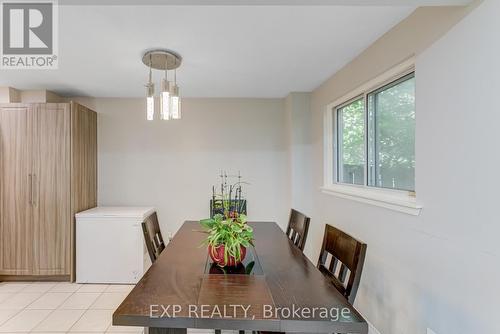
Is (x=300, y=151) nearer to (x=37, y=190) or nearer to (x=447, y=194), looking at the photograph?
(x=447, y=194)

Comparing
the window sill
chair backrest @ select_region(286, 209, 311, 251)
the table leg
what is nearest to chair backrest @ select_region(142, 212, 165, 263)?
the table leg

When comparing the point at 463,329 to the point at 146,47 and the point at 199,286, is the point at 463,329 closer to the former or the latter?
the point at 199,286

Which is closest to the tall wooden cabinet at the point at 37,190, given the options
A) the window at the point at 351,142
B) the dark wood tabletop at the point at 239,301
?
the dark wood tabletop at the point at 239,301

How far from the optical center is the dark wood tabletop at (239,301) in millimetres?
1105

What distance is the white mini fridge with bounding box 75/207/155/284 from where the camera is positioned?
3.36 meters

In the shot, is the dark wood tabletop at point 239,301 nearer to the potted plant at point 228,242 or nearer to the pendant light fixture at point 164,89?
the potted plant at point 228,242

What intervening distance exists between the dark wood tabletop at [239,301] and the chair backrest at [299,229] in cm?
40

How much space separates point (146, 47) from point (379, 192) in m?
2.13

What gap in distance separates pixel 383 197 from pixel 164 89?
5.80ft

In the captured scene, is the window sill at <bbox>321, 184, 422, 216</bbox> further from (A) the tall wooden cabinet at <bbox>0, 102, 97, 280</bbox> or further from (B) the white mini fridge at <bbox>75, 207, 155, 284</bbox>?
(A) the tall wooden cabinet at <bbox>0, 102, 97, 280</bbox>

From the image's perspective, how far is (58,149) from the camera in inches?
131

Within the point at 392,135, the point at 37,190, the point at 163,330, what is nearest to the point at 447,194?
the point at 392,135

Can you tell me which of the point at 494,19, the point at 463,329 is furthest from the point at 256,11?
the point at 463,329

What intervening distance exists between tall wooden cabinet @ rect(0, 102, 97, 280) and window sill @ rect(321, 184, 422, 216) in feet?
9.91
